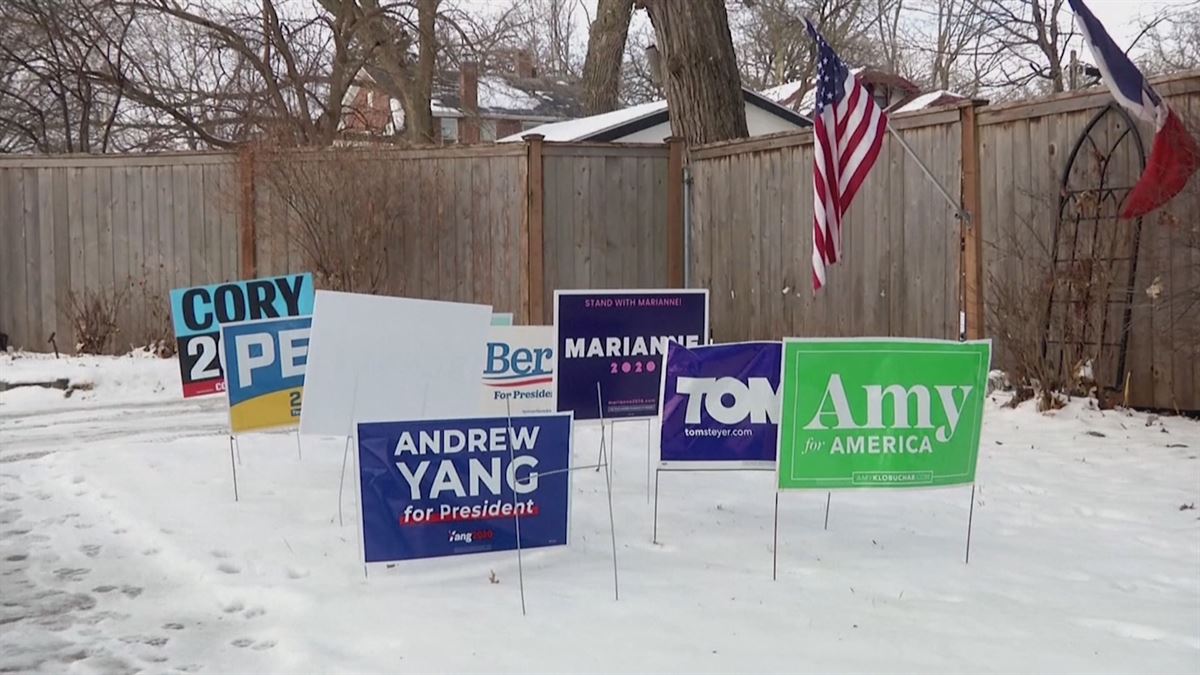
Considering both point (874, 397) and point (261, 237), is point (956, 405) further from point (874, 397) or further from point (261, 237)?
point (261, 237)

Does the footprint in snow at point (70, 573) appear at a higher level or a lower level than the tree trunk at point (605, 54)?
lower

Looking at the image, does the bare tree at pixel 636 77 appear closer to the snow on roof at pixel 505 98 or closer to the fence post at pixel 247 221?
the snow on roof at pixel 505 98

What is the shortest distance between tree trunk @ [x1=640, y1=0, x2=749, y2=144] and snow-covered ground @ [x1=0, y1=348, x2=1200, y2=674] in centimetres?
579

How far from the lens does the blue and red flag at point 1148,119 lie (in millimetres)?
6294

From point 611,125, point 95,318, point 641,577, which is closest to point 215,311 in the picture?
point 641,577

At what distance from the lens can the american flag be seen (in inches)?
295

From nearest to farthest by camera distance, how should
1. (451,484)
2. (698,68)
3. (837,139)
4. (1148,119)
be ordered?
(451,484), (1148,119), (837,139), (698,68)

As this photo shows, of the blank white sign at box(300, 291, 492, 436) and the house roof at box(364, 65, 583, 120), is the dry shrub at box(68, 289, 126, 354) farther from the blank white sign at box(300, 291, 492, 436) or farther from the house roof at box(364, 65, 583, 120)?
the house roof at box(364, 65, 583, 120)

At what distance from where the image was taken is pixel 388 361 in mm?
5805

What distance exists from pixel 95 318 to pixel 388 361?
7664 mm

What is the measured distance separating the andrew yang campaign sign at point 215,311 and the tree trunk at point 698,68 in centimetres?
607

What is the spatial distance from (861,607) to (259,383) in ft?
11.4

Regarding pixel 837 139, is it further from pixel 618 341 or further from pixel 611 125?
pixel 611 125

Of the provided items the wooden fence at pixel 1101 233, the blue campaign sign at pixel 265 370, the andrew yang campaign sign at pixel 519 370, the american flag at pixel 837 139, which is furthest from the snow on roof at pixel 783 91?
the blue campaign sign at pixel 265 370
